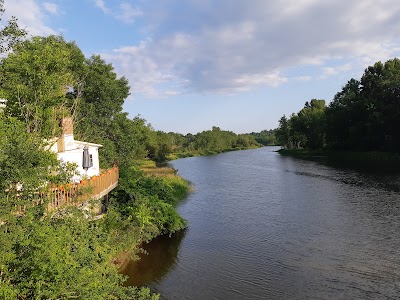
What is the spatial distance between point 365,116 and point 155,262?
6951cm

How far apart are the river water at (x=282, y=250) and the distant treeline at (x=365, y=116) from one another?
1574 inches

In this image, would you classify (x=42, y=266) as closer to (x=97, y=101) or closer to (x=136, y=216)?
(x=136, y=216)

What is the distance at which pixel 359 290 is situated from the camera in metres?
14.5

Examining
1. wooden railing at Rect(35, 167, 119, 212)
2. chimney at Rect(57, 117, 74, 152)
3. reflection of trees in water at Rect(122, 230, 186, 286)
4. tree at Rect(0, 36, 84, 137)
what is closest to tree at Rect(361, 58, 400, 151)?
reflection of trees in water at Rect(122, 230, 186, 286)

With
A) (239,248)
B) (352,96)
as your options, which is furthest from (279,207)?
(352,96)

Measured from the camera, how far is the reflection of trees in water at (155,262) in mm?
16525

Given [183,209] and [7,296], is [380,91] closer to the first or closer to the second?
[183,209]

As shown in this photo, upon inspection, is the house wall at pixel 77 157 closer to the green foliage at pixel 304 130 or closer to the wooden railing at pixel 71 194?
the wooden railing at pixel 71 194

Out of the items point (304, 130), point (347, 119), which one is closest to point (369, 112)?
point (347, 119)

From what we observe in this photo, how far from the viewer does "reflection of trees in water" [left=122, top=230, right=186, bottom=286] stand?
54.2 ft

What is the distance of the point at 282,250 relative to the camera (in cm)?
1950

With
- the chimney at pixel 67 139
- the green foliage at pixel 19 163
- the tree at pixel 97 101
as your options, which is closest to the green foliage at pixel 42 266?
the green foliage at pixel 19 163

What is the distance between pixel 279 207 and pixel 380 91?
178 feet

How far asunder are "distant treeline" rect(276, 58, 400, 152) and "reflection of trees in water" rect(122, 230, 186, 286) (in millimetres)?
59233
